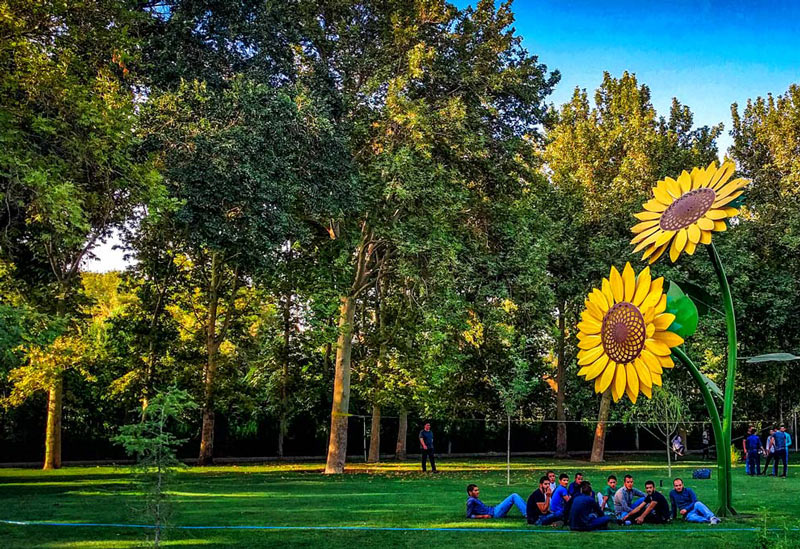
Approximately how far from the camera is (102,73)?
15.5 m


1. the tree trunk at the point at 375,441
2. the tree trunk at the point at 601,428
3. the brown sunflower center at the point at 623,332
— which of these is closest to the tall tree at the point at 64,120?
the brown sunflower center at the point at 623,332

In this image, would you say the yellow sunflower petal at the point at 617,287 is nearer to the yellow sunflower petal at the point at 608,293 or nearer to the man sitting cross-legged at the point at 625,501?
the yellow sunflower petal at the point at 608,293

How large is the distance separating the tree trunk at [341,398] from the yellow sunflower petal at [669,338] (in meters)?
14.9

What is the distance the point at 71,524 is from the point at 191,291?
18.5 m

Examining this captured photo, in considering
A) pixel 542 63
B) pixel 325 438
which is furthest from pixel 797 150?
pixel 325 438

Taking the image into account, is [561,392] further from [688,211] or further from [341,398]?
[688,211]

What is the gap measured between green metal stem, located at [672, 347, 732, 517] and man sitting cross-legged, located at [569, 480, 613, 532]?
1.85m

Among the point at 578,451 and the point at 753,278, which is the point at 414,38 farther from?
the point at 578,451

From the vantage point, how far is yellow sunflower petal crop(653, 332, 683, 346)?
8.78 meters

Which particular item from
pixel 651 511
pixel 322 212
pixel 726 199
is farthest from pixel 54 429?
pixel 726 199

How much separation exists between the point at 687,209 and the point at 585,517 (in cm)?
489

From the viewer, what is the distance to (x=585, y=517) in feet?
37.6

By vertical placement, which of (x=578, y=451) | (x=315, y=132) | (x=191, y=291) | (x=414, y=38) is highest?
(x=414, y=38)

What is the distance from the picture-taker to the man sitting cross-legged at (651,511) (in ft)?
39.5
